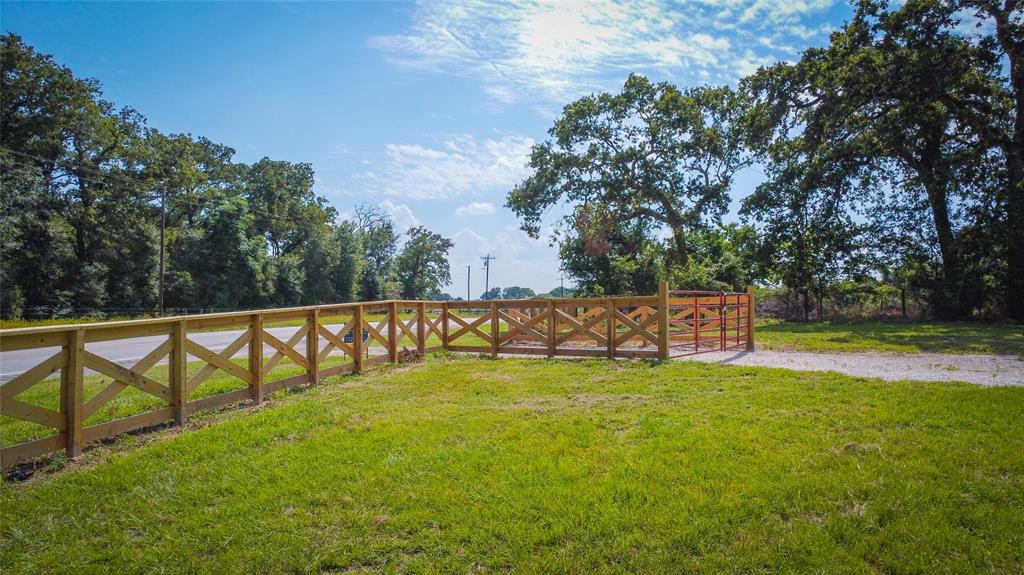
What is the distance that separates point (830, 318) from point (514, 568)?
84.4 feet

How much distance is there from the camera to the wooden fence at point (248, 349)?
4.83 meters

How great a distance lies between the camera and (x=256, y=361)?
23.2ft

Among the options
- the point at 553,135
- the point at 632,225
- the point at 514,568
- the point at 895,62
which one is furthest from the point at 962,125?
the point at 514,568

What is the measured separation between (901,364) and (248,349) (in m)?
10.7

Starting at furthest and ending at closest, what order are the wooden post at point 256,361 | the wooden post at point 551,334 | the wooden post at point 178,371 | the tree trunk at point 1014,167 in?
the tree trunk at point 1014,167, the wooden post at point 551,334, the wooden post at point 256,361, the wooden post at point 178,371

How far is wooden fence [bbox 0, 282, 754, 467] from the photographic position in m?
4.83

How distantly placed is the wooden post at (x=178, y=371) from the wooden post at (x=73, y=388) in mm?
1021

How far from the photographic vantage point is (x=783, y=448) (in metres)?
4.39

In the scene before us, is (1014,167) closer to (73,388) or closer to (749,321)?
(749,321)

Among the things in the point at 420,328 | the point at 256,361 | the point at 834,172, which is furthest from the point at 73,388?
the point at 834,172

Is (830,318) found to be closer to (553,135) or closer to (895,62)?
(895,62)

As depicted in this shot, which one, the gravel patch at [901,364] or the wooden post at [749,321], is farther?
the wooden post at [749,321]

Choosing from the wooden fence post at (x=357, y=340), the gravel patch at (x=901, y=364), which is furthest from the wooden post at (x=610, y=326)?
the wooden fence post at (x=357, y=340)

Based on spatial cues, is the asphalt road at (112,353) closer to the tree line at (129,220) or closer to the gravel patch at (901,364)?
the gravel patch at (901,364)
